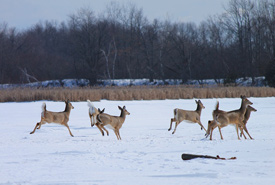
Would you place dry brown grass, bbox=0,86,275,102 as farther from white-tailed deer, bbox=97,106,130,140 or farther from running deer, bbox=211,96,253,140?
running deer, bbox=211,96,253,140

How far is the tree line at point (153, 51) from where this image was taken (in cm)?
4994

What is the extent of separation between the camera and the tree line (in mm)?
49938

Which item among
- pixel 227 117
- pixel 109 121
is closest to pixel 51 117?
pixel 109 121

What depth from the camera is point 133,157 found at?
759 centimetres

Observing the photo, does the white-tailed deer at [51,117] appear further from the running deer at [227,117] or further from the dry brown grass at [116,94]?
the dry brown grass at [116,94]

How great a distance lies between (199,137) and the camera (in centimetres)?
1059

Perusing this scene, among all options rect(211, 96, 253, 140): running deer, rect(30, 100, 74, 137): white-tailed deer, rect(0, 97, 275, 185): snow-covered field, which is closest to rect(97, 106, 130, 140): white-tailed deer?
rect(0, 97, 275, 185): snow-covered field

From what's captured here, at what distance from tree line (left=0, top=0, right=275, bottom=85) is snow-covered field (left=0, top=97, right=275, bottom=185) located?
123ft

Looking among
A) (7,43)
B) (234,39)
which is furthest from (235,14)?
(7,43)

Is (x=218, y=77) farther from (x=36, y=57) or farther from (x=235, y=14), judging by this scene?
(x=36, y=57)

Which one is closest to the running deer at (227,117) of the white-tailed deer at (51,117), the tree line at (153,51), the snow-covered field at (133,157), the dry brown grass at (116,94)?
the snow-covered field at (133,157)

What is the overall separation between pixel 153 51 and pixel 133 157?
46.4 metres

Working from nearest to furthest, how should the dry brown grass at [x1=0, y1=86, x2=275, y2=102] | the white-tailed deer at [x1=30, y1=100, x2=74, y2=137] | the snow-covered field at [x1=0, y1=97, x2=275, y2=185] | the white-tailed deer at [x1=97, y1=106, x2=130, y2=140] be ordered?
the snow-covered field at [x1=0, y1=97, x2=275, y2=185] < the white-tailed deer at [x1=97, y1=106, x2=130, y2=140] < the white-tailed deer at [x1=30, y1=100, x2=74, y2=137] < the dry brown grass at [x1=0, y1=86, x2=275, y2=102]

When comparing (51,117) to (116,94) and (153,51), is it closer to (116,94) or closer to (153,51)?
(116,94)
